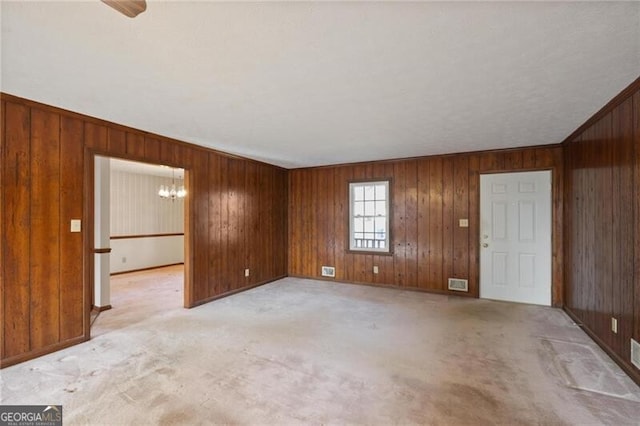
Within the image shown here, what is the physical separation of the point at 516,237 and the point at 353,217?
2682 millimetres

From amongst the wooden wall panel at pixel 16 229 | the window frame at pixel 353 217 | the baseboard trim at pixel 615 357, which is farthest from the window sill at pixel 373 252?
the wooden wall panel at pixel 16 229

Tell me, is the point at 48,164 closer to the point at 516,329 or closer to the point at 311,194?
the point at 311,194

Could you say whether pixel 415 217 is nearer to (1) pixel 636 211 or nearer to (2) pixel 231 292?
(1) pixel 636 211

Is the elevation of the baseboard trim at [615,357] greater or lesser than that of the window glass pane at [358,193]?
lesser

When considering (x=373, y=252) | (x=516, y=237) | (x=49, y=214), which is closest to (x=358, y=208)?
(x=373, y=252)

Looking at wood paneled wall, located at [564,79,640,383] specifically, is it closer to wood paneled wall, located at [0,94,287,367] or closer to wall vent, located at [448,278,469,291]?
wall vent, located at [448,278,469,291]

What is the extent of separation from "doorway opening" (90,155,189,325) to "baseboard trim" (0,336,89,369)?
1204mm

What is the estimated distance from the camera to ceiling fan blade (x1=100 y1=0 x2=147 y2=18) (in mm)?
1315

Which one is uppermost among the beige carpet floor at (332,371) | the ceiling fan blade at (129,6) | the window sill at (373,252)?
the ceiling fan blade at (129,6)

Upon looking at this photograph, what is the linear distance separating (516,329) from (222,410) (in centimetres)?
324

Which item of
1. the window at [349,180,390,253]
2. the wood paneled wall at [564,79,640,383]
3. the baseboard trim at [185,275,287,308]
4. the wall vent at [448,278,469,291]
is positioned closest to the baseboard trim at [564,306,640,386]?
the wood paneled wall at [564,79,640,383]

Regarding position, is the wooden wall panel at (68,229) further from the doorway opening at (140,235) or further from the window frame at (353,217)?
the window frame at (353,217)

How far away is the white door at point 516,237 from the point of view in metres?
4.34

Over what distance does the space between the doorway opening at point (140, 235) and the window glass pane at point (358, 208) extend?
3.04 metres
